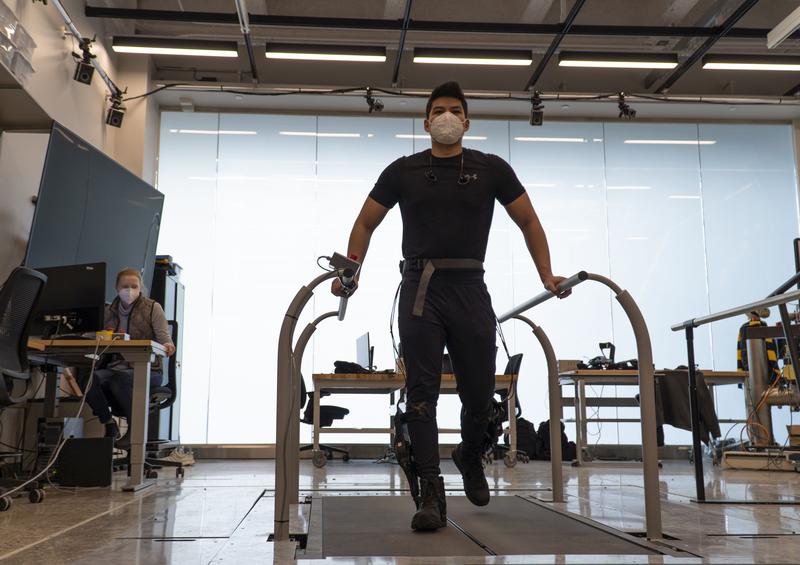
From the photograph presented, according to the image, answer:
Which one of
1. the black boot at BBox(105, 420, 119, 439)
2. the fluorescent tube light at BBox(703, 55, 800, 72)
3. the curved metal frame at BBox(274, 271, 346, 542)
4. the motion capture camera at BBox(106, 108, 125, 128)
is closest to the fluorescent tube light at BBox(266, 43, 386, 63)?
the motion capture camera at BBox(106, 108, 125, 128)

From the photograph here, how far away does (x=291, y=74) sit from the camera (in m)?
9.00

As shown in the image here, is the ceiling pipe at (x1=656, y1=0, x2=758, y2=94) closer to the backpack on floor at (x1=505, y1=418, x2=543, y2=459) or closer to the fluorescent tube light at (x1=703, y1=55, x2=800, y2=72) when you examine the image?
the fluorescent tube light at (x1=703, y1=55, x2=800, y2=72)

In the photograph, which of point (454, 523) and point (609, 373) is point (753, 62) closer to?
point (609, 373)

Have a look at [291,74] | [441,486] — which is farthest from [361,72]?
[441,486]

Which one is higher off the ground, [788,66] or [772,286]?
[788,66]

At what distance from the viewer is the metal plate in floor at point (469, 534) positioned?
2.00 meters

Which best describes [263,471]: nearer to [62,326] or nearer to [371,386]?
[371,386]

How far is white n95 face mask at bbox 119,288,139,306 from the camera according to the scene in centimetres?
496

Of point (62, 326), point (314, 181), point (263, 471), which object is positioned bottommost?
point (263, 471)

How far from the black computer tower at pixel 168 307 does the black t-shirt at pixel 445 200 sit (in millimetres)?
4885

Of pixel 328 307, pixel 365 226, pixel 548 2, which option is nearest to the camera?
pixel 365 226

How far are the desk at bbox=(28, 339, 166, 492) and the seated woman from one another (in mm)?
668

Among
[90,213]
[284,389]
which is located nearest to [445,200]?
[284,389]

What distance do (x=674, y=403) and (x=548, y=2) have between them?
14.2ft
